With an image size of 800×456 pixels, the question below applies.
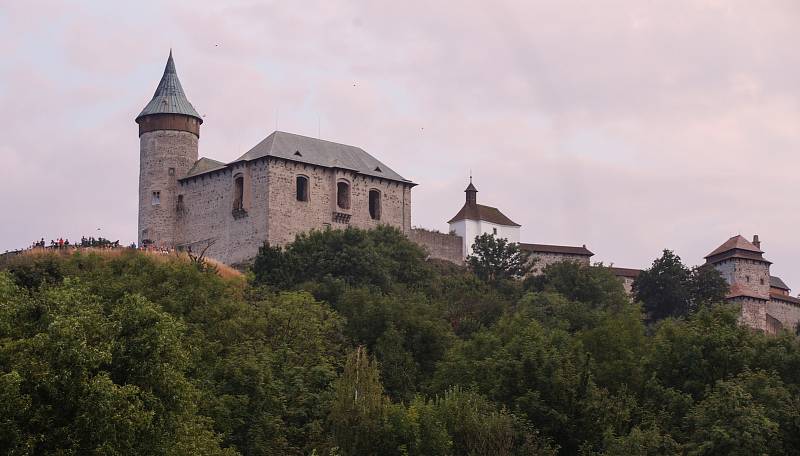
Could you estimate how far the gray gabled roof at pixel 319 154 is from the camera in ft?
248

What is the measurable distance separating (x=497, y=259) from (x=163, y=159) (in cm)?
1912

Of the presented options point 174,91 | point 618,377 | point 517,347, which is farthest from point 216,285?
point 174,91

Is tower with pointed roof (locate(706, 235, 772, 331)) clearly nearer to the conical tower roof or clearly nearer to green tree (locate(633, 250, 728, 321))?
green tree (locate(633, 250, 728, 321))

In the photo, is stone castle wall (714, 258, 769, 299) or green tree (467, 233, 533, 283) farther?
stone castle wall (714, 258, 769, 299)

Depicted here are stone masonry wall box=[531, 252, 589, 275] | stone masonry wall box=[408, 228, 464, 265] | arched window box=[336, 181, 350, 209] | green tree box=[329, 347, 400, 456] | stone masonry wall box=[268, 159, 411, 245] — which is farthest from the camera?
stone masonry wall box=[531, 252, 589, 275]

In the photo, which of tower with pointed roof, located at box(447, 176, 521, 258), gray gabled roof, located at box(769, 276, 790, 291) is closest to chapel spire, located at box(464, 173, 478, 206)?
tower with pointed roof, located at box(447, 176, 521, 258)

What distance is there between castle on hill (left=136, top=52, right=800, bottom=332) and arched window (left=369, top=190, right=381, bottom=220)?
2.1 inches

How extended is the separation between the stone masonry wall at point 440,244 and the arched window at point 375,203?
2728mm

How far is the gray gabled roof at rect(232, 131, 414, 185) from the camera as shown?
75.7 m

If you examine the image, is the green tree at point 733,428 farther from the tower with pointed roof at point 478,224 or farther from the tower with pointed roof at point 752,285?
the tower with pointed roof at point 752,285

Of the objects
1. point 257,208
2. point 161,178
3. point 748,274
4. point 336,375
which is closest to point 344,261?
point 257,208

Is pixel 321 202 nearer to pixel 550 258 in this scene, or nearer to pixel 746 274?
pixel 550 258

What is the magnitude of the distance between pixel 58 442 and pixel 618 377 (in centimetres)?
2419

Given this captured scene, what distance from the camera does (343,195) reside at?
7769cm
